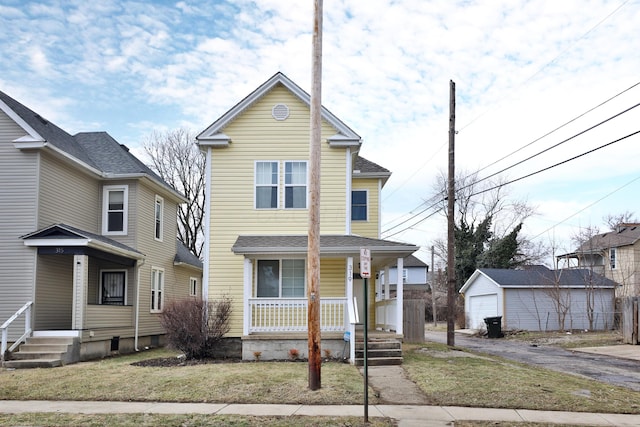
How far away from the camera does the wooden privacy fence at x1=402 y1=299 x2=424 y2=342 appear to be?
2247cm

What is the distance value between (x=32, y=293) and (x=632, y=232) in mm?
43461

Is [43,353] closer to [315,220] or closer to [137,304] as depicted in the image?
[137,304]

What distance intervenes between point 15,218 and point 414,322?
14187 mm

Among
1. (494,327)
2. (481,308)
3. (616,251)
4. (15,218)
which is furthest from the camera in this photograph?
(616,251)

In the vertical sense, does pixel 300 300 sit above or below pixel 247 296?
below

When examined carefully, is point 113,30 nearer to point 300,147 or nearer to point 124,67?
point 124,67

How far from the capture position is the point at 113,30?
16453mm

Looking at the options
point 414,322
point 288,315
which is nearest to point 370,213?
point 414,322

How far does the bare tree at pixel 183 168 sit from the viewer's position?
44.8 m

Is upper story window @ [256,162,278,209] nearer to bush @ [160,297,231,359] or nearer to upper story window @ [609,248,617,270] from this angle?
bush @ [160,297,231,359]

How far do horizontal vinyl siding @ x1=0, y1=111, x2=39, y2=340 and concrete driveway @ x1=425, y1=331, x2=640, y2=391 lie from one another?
15.1m

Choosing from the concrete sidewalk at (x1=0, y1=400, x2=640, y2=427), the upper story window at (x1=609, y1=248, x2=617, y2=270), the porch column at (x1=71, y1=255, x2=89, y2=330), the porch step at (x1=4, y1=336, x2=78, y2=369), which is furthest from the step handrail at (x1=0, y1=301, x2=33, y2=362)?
the upper story window at (x1=609, y1=248, x2=617, y2=270)

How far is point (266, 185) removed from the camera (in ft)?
60.9

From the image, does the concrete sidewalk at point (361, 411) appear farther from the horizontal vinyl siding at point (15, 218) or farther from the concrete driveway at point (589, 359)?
the horizontal vinyl siding at point (15, 218)
